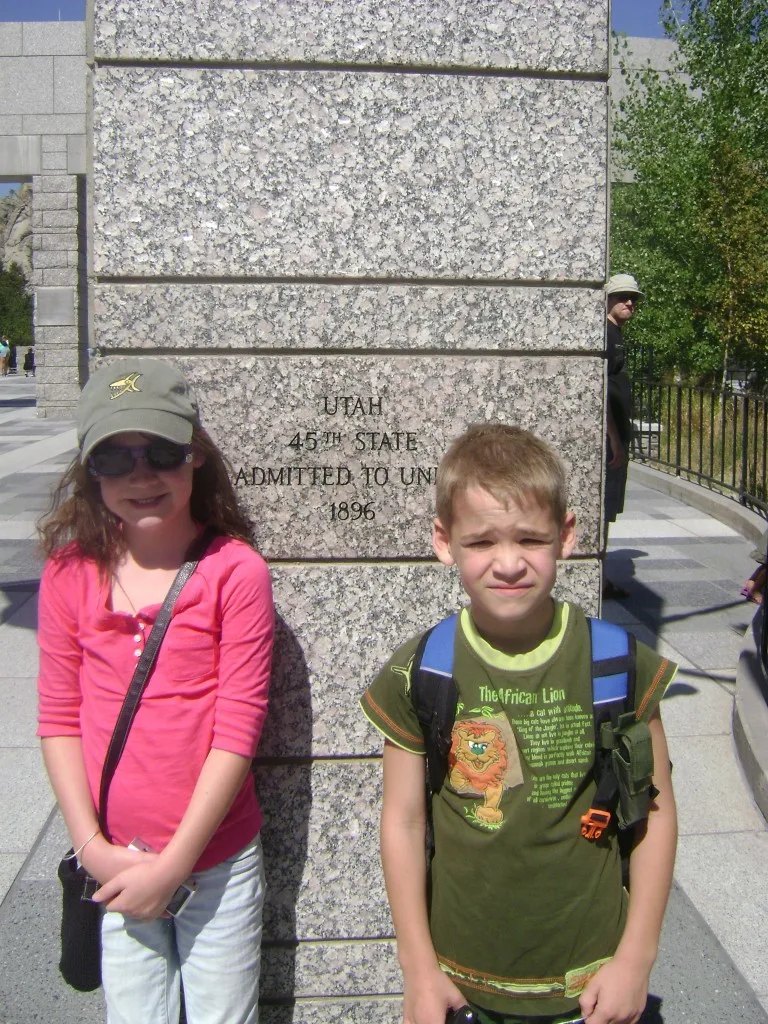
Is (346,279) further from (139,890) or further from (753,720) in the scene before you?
(753,720)

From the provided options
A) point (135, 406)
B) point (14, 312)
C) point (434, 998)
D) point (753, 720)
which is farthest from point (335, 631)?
point (14, 312)

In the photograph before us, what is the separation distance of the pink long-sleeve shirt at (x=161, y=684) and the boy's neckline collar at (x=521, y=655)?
1.59ft

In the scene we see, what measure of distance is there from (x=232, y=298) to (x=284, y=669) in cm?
98

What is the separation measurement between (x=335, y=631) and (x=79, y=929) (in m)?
0.95

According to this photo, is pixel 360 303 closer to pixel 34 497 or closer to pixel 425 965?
pixel 425 965

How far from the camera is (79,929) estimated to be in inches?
88.7

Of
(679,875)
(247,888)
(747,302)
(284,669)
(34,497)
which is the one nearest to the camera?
(247,888)

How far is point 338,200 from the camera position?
2656 millimetres

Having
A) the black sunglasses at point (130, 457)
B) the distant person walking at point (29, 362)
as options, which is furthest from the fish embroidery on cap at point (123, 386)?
the distant person walking at point (29, 362)

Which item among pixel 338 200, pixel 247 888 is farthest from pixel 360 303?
pixel 247 888

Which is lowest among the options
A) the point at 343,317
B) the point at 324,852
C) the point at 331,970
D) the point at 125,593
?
the point at 331,970

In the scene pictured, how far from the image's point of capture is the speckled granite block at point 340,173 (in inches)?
102

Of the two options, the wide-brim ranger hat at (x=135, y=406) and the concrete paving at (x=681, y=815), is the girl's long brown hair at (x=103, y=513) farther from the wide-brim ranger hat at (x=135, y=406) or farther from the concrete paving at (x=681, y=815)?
the concrete paving at (x=681, y=815)

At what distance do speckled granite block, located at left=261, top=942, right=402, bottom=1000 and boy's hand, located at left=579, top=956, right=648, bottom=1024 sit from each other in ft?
3.61
